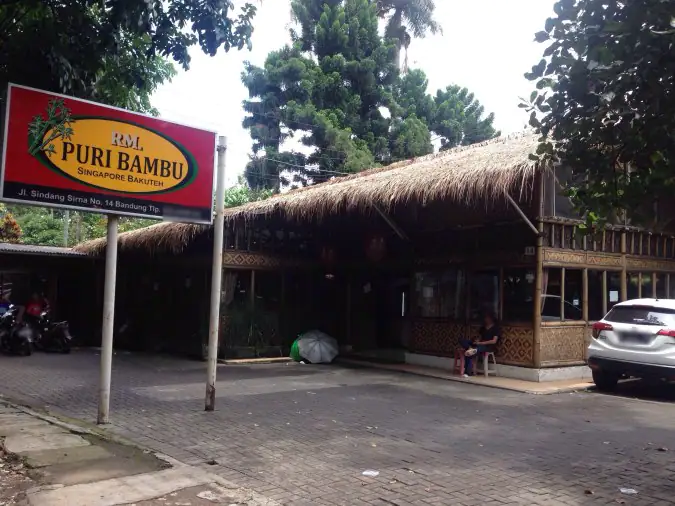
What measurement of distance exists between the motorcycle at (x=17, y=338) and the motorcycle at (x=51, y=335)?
41cm

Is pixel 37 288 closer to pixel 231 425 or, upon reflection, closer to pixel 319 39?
pixel 231 425

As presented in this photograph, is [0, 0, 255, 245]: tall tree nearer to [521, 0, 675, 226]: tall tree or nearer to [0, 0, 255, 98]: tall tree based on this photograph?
[0, 0, 255, 98]: tall tree

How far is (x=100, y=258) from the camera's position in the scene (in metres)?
18.3

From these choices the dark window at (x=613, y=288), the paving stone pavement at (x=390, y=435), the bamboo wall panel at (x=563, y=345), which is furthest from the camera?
the dark window at (x=613, y=288)

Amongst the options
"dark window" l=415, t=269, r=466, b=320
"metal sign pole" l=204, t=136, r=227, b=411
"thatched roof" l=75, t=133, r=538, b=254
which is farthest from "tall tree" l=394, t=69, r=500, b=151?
"metal sign pole" l=204, t=136, r=227, b=411

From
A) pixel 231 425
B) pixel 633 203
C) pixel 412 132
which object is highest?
pixel 412 132

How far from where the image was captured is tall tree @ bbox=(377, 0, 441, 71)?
30484 mm

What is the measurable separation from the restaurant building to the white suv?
1.32 metres

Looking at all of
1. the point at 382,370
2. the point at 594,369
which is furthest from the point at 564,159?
the point at 382,370

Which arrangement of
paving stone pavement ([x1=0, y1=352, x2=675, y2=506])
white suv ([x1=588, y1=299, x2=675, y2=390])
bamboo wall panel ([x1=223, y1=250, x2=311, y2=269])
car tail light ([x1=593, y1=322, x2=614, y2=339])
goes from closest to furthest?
paving stone pavement ([x1=0, y1=352, x2=675, y2=506]) < white suv ([x1=588, y1=299, x2=675, y2=390]) < car tail light ([x1=593, y1=322, x2=614, y2=339]) < bamboo wall panel ([x1=223, y1=250, x2=311, y2=269])

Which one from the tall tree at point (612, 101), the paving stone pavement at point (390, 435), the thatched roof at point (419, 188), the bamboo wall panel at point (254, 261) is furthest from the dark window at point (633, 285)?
the tall tree at point (612, 101)

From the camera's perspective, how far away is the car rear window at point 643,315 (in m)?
9.85

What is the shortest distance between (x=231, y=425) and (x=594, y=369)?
647 centimetres

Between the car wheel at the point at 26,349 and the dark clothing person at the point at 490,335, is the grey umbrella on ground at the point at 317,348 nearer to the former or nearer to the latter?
the dark clothing person at the point at 490,335
